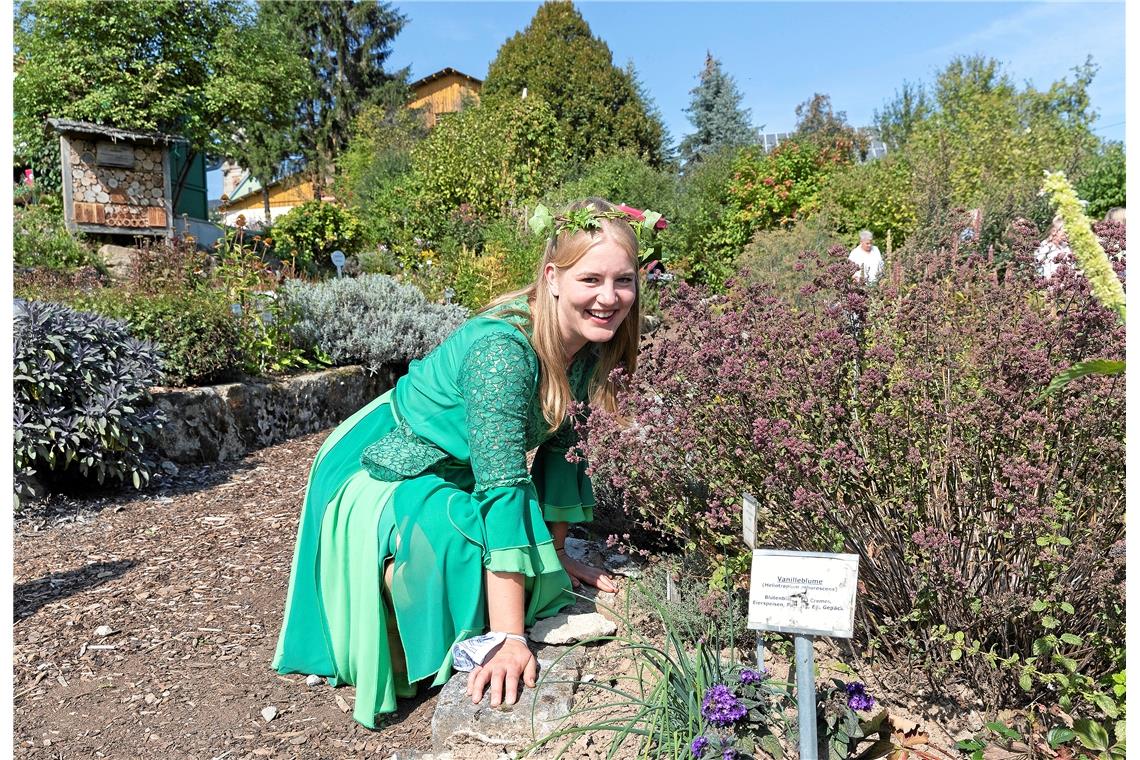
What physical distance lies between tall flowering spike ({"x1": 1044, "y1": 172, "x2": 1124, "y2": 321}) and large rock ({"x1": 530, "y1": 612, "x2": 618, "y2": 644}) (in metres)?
1.65

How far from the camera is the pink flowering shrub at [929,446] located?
174 cm

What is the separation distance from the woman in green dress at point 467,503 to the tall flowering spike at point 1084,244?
A: 1.23 meters

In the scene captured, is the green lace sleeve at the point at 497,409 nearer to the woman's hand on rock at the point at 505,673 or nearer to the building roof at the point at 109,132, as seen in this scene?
the woman's hand on rock at the point at 505,673

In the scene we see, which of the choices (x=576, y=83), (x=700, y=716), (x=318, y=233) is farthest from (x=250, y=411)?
(x=576, y=83)

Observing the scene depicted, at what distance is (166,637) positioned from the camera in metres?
2.80

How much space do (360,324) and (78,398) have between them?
8.18ft

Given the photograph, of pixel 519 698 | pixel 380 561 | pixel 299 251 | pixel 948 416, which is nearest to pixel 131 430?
pixel 380 561

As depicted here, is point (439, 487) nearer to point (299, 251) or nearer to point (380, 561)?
point (380, 561)

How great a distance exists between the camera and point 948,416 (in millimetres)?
1779

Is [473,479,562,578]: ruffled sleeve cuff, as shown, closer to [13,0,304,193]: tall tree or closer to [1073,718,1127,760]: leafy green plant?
[1073,718,1127,760]: leafy green plant

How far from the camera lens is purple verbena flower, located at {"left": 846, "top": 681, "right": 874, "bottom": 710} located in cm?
160

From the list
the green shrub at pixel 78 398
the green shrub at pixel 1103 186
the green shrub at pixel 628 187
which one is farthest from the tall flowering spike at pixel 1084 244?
the green shrub at pixel 1103 186

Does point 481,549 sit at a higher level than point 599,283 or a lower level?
lower

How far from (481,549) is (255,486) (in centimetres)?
277
